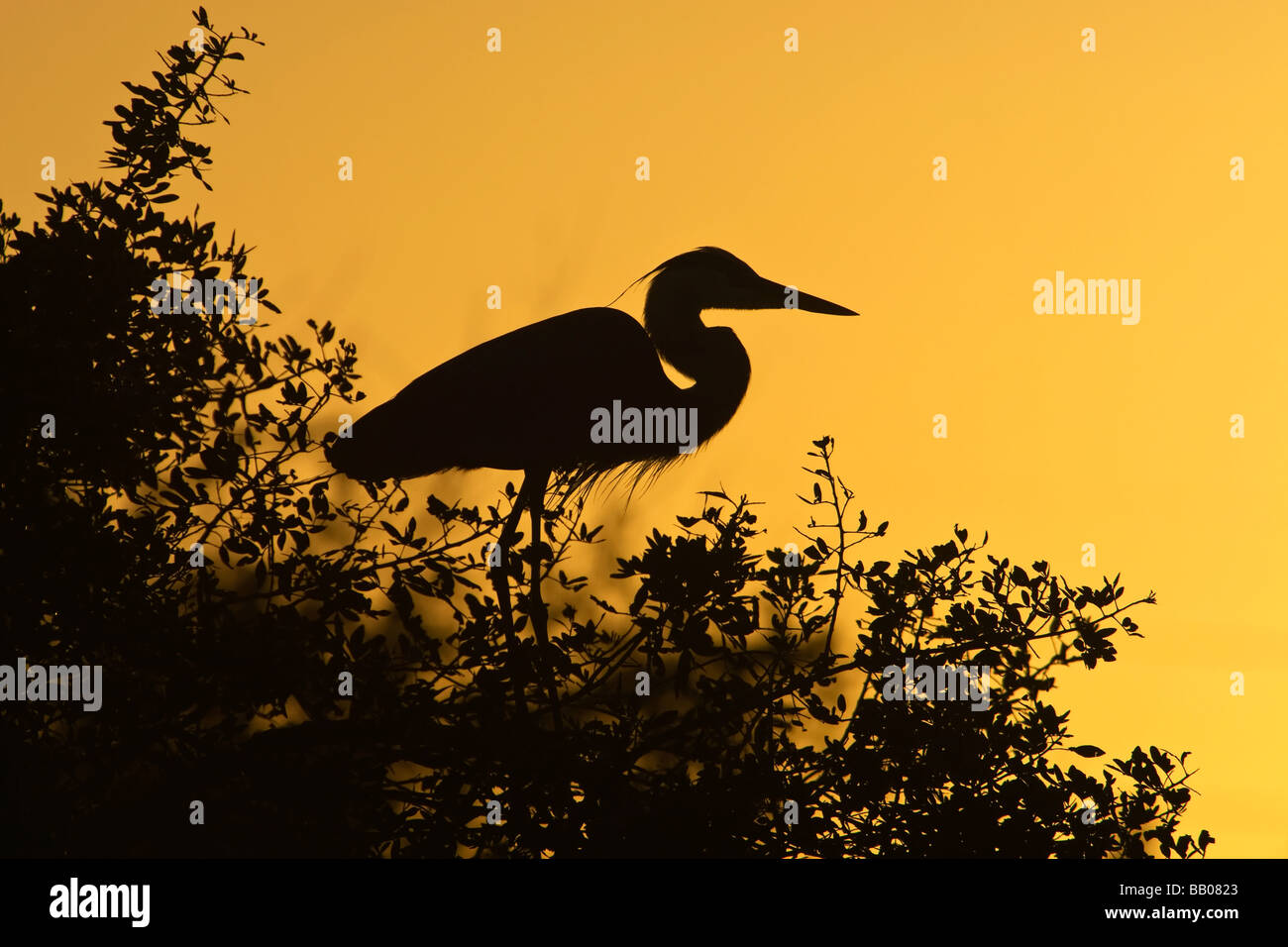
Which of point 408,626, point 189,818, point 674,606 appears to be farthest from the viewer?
point 408,626

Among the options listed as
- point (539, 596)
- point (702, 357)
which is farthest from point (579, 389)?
→ point (539, 596)

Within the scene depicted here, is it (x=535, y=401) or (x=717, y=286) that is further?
(x=717, y=286)

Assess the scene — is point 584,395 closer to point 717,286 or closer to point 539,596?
point 717,286

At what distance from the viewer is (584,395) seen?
6.61m

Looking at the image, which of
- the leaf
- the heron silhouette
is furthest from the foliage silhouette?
the heron silhouette

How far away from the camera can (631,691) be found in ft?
12.9

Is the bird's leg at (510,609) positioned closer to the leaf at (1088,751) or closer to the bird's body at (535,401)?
the bird's body at (535,401)

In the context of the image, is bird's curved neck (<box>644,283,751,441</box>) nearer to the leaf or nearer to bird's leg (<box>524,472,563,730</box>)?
bird's leg (<box>524,472,563,730</box>)

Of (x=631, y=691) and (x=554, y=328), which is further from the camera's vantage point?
(x=554, y=328)

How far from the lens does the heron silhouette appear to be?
251 inches

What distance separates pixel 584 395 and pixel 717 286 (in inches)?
44.3
